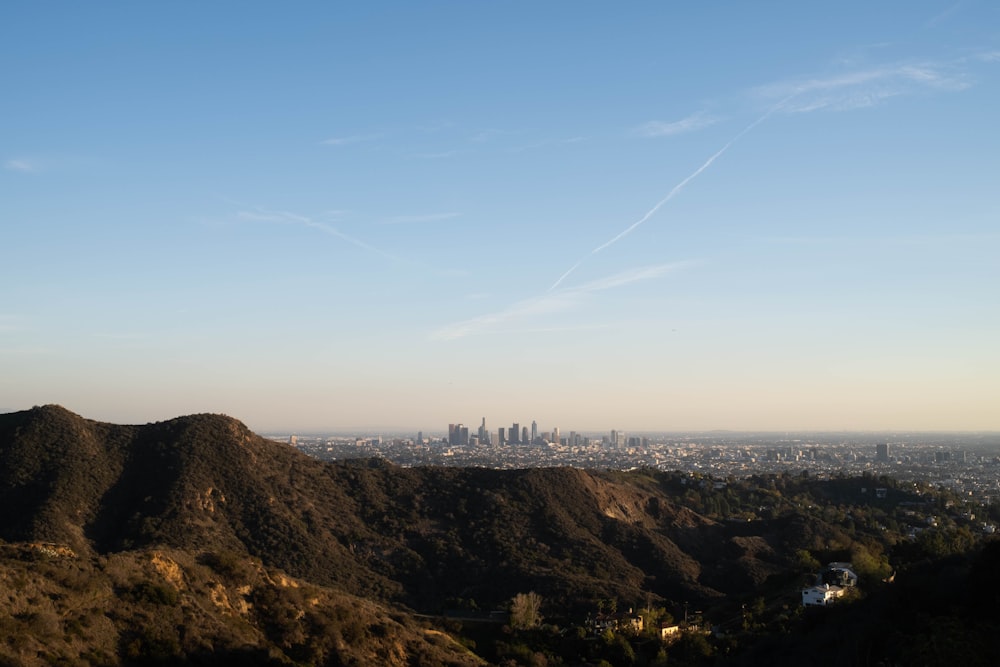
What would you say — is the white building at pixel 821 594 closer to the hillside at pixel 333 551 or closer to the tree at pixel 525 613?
the hillside at pixel 333 551

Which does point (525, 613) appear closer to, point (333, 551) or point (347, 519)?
point (333, 551)

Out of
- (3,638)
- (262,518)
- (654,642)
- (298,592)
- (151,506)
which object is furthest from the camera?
(262,518)

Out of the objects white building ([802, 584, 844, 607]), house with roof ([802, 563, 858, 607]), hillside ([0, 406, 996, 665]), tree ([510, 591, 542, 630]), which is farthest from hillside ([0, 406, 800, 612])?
white building ([802, 584, 844, 607])

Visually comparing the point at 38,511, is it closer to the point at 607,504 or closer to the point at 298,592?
the point at 298,592

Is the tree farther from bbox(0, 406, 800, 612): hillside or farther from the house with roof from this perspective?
the house with roof

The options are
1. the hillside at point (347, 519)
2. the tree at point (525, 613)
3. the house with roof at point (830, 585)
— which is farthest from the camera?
the hillside at point (347, 519)

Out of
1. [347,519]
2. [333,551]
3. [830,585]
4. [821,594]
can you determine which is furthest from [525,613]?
[347,519]

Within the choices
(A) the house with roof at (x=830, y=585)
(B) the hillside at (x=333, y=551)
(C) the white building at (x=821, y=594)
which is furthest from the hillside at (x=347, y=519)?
(C) the white building at (x=821, y=594)

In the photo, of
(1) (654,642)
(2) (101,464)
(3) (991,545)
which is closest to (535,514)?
(1) (654,642)
